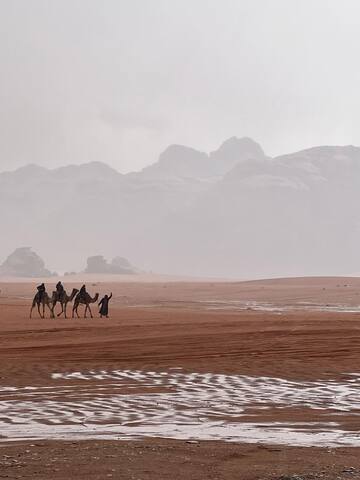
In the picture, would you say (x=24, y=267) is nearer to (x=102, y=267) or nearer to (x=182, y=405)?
(x=102, y=267)

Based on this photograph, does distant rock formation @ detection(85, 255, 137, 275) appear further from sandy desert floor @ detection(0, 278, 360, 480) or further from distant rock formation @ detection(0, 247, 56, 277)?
sandy desert floor @ detection(0, 278, 360, 480)

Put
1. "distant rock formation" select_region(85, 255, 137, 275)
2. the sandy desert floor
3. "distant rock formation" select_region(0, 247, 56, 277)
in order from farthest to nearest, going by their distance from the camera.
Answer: "distant rock formation" select_region(0, 247, 56, 277)
"distant rock formation" select_region(85, 255, 137, 275)
the sandy desert floor

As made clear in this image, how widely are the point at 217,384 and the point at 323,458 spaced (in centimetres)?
498

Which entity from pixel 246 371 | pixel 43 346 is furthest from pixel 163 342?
pixel 246 371

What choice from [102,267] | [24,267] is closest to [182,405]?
[102,267]

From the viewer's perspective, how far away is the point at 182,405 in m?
9.82

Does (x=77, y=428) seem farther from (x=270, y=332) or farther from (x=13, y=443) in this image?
(x=270, y=332)

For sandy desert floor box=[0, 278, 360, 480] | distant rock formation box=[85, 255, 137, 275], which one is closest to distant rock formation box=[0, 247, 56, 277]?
distant rock formation box=[85, 255, 137, 275]

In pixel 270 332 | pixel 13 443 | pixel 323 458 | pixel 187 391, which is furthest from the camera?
pixel 270 332

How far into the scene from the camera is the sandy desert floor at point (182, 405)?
656cm

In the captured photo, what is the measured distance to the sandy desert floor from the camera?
6562 mm

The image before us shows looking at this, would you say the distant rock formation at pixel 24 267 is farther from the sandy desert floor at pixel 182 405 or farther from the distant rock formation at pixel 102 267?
the sandy desert floor at pixel 182 405

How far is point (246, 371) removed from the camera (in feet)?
43.4

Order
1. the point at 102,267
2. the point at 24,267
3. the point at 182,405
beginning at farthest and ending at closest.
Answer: the point at 24,267
the point at 102,267
the point at 182,405
